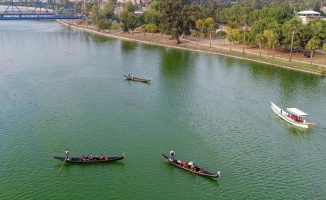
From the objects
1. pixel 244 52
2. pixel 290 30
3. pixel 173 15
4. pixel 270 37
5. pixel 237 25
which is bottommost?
pixel 244 52

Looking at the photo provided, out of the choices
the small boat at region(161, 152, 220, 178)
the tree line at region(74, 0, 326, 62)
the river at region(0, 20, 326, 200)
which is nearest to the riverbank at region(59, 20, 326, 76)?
the tree line at region(74, 0, 326, 62)

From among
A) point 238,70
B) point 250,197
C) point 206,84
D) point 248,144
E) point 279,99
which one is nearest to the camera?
point 250,197

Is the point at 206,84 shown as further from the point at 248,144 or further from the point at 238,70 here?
the point at 248,144

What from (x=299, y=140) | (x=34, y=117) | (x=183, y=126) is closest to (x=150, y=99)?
(x=183, y=126)

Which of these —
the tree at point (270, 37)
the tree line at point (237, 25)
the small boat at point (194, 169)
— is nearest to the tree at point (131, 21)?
the tree line at point (237, 25)

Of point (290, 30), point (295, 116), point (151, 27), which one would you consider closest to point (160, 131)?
point (295, 116)

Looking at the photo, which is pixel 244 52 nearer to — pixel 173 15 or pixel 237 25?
pixel 173 15

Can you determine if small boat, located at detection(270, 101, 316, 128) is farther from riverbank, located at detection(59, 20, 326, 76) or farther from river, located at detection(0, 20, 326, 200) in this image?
riverbank, located at detection(59, 20, 326, 76)
